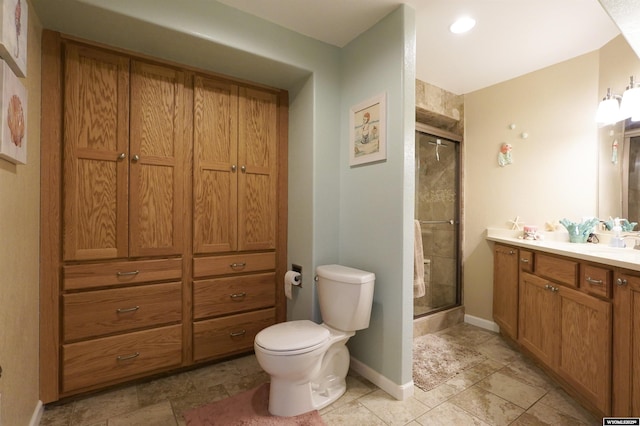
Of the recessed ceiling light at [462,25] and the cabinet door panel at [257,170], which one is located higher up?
the recessed ceiling light at [462,25]

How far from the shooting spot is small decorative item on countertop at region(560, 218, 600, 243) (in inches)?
85.5

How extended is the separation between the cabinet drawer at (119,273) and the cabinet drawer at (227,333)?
43cm

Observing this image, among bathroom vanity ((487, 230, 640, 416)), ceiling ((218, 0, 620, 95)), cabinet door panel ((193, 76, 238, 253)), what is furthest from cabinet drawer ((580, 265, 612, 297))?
cabinet door panel ((193, 76, 238, 253))

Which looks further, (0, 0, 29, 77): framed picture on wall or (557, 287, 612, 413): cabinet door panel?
(557, 287, 612, 413): cabinet door panel

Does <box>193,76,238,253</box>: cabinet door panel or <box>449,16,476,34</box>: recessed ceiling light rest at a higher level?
<box>449,16,476,34</box>: recessed ceiling light

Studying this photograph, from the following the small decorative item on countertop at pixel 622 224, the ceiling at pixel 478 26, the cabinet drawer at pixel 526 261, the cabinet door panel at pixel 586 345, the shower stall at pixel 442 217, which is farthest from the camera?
the shower stall at pixel 442 217

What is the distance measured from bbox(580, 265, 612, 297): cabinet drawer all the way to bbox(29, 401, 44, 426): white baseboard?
2.95 meters

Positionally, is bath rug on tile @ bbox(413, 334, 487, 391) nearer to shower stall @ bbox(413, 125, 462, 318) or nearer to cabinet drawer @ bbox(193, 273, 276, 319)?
shower stall @ bbox(413, 125, 462, 318)

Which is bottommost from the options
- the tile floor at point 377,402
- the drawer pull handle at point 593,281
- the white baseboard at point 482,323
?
the tile floor at point 377,402

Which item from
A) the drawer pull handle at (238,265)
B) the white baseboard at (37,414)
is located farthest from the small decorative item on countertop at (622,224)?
the white baseboard at (37,414)

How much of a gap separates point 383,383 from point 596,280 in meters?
1.32

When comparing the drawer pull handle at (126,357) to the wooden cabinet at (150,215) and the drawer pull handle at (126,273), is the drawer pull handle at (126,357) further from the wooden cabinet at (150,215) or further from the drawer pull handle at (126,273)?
the drawer pull handle at (126,273)

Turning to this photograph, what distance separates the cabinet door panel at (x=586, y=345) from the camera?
143 cm

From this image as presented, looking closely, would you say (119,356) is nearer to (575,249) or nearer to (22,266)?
(22,266)
